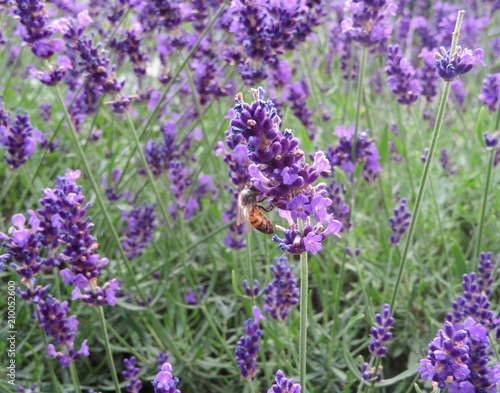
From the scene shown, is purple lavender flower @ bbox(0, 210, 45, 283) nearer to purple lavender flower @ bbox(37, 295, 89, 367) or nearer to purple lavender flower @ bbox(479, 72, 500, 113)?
purple lavender flower @ bbox(37, 295, 89, 367)

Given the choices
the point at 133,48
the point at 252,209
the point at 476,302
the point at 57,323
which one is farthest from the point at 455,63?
the point at 133,48

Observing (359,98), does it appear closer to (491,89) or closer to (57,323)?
(491,89)

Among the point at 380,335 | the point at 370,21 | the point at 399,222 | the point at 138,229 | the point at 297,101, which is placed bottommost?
the point at 138,229

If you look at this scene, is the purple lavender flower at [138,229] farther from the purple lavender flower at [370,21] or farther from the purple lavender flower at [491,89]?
the purple lavender flower at [491,89]

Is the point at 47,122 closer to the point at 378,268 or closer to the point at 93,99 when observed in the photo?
the point at 93,99

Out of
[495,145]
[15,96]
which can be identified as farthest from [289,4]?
[15,96]

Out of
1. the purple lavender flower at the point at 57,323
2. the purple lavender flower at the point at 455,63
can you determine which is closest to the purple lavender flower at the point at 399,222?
the purple lavender flower at the point at 455,63

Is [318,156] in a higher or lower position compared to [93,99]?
higher
